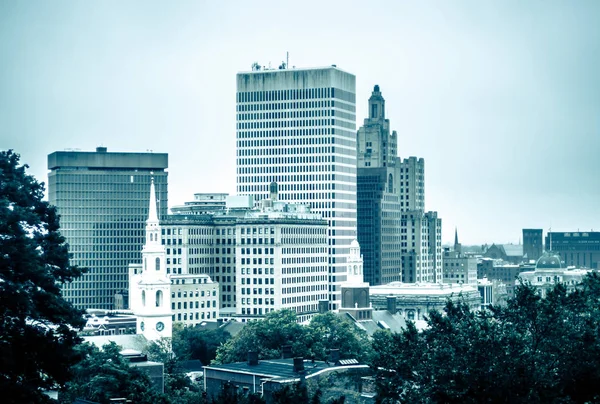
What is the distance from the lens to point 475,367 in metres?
105

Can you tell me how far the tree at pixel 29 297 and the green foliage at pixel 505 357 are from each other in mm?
28545

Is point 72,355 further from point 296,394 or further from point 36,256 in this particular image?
point 296,394

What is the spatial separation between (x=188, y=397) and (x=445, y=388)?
51.1 meters

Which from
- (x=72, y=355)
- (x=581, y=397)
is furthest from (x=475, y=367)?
(x=72, y=355)

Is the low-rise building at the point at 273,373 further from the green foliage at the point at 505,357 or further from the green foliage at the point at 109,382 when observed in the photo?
the green foliage at the point at 505,357

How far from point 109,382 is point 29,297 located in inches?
2273

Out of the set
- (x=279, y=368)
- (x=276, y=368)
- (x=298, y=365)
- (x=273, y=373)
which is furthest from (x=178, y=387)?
(x=298, y=365)

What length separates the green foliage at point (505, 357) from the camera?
103 metres

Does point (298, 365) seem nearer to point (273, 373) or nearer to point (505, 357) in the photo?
point (273, 373)

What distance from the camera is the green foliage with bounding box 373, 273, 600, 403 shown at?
102938mm

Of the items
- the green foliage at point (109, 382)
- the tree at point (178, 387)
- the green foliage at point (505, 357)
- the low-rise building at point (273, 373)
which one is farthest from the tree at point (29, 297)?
the tree at point (178, 387)

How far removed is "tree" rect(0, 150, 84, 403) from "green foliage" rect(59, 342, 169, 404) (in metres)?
39.6

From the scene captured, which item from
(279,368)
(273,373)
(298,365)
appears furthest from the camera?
(279,368)

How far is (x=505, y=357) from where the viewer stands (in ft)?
345
